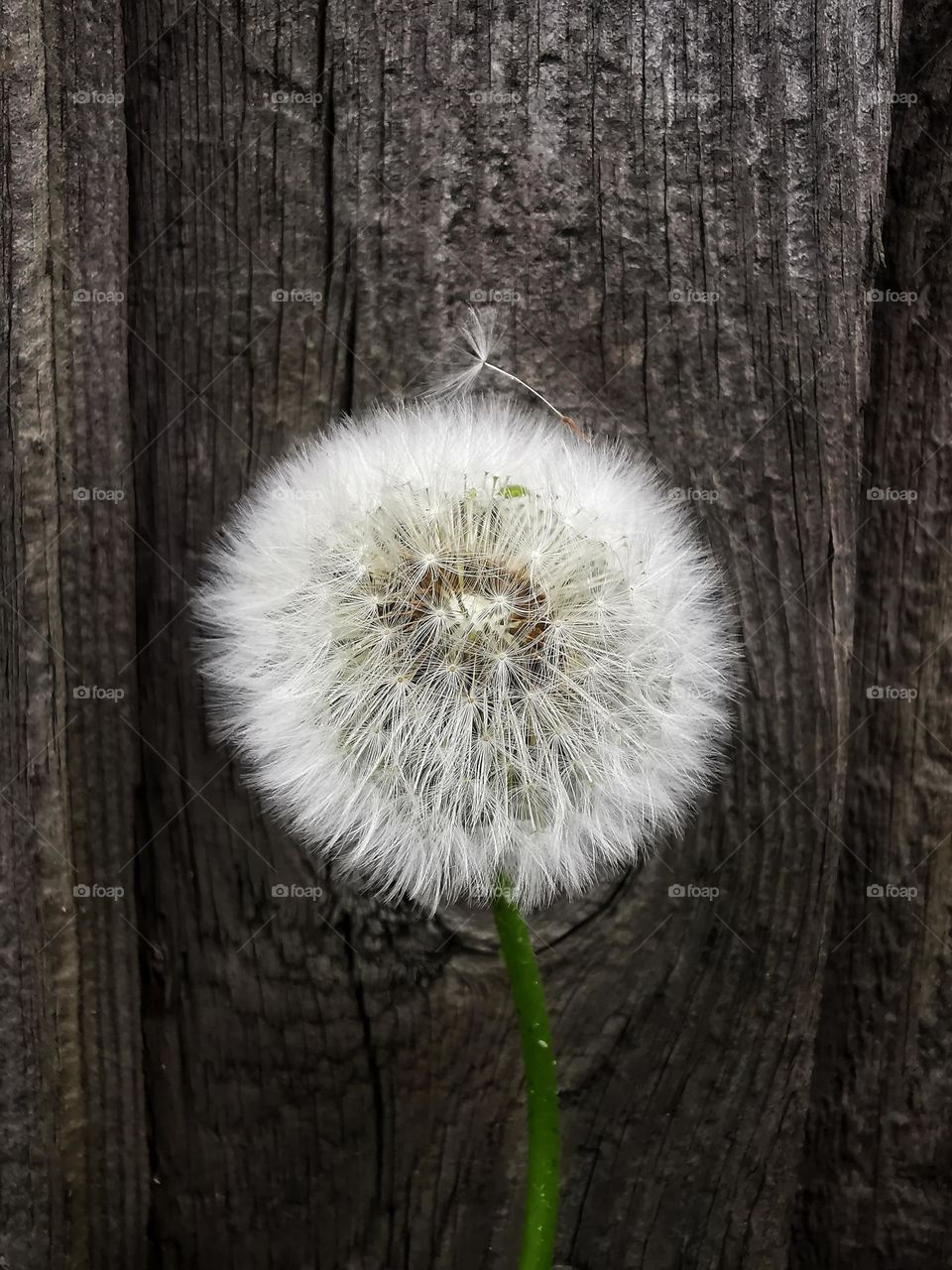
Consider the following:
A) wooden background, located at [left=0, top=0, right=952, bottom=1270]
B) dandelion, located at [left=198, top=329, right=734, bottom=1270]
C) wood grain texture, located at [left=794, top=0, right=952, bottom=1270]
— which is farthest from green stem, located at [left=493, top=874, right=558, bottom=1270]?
wood grain texture, located at [left=794, top=0, right=952, bottom=1270]

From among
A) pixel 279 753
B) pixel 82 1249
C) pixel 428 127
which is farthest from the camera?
pixel 82 1249

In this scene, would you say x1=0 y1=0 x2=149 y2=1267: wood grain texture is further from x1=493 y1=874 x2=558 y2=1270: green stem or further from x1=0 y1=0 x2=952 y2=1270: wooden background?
x1=493 y1=874 x2=558 y2=1270: green stem

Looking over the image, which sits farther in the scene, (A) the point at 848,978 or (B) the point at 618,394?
(A) the point at 848,978

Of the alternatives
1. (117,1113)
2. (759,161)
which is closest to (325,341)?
(759,161)

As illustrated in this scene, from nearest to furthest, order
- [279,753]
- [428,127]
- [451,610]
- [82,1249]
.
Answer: [451,610], [279,753], [428,127], [82,1249]

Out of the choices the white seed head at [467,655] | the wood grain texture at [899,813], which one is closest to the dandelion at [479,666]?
the white seed head at [467,655]

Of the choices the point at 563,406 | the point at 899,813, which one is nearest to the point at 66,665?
→ the point at 563,406

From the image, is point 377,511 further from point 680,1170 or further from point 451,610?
point 680,1170
